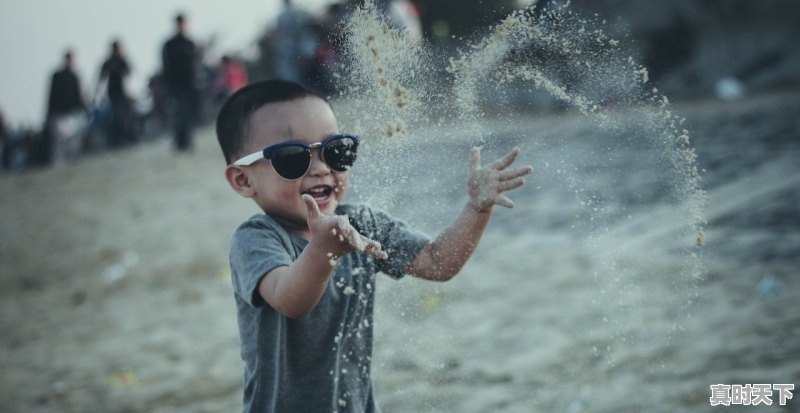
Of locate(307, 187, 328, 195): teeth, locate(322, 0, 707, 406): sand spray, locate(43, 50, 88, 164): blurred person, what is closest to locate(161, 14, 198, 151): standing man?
locate(43, 50, 88, 164): blurred person

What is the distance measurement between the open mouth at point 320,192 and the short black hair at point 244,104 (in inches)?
10.1

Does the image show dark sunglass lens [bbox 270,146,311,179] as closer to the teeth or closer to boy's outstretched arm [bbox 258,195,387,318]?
the teeth

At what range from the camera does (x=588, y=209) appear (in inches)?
280

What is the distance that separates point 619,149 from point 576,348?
5.71 meters

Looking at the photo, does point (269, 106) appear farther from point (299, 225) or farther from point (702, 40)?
point (702, 40)

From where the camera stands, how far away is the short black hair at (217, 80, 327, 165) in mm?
2137

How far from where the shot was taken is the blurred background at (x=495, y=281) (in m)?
3.17

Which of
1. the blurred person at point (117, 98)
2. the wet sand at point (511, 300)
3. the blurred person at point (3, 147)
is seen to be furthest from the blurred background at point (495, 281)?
the blurred person at point (3, 147)

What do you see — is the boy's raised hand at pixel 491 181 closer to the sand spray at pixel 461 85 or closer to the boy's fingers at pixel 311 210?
the sand spray at pixel 461 85

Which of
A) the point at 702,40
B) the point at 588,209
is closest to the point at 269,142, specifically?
the point at 588,209

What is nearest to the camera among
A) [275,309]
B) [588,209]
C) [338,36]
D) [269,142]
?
[275,309]

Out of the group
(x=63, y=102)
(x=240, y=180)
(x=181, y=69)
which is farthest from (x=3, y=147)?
(x=240, y=180)

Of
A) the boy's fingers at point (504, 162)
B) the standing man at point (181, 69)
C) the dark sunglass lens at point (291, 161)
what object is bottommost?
the dark sunglass lens at point (291, 161)

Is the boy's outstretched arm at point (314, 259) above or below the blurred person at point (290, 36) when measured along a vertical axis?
below
